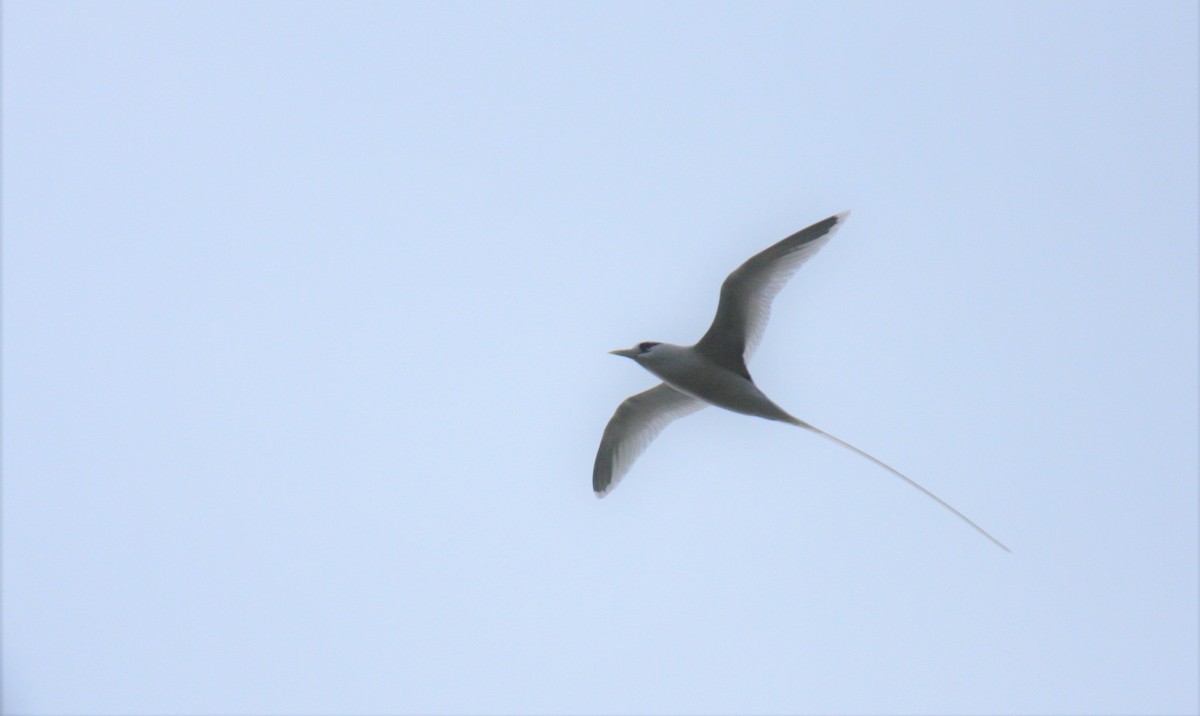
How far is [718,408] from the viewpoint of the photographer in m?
6.84

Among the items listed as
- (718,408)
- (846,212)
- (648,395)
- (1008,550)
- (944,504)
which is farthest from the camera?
(648,395)

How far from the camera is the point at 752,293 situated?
6.27 meters

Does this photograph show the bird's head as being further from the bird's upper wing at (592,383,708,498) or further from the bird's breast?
the bird's upper wing at (592,383,708,498)

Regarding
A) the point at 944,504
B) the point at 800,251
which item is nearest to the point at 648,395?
the point at 800,251

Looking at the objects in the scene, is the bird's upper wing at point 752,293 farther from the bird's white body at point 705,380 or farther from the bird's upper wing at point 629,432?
the bird's upper wing at point 629,432

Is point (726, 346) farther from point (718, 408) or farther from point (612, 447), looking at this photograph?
point (612, 447)

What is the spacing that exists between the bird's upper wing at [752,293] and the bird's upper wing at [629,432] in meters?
1.18

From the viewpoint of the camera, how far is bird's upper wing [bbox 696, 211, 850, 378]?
6.05m

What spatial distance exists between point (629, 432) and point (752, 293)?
5.95 feet

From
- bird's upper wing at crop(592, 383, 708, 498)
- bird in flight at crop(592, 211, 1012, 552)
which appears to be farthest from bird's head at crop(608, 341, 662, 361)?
bird's upper wing at crop(592, 383, 708, 498)

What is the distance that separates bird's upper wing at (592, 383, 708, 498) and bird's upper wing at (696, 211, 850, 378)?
1179mm

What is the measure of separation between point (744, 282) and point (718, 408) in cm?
103

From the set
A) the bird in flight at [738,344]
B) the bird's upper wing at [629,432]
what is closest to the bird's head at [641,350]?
the bird in flight at [738,344]

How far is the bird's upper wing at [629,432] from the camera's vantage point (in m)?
7.52
